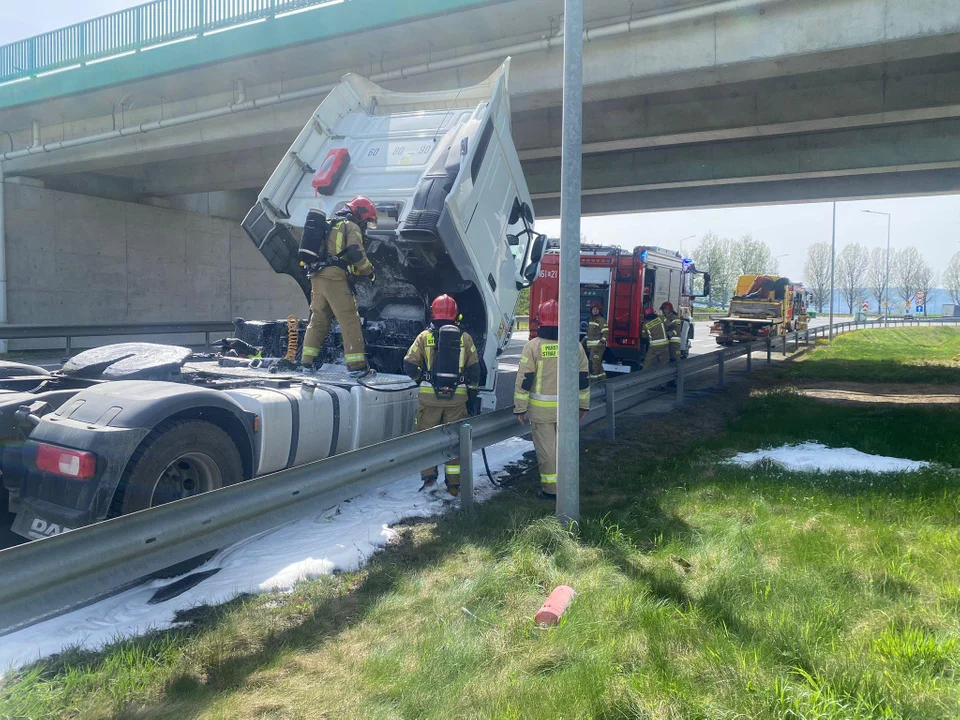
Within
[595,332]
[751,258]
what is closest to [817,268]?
[751,258]

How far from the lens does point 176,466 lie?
13.5 feet

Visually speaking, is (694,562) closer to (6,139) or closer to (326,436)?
(326,436)

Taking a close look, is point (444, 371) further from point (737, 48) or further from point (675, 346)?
point (675, 346)

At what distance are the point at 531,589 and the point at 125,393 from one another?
2.54m

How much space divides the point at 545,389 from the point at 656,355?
8.31 metres

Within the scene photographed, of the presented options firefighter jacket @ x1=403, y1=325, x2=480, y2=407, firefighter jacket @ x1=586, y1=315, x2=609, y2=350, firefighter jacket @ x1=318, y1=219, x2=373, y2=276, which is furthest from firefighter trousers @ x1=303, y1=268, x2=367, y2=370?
firefighter jacket @ x1=586, y1=315, x2=609, y2=350

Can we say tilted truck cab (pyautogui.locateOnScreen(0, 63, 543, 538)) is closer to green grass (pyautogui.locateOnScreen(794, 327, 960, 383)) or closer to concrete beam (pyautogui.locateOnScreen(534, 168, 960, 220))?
green grass (pyautogui.locateOnScreen(794, 327, 960, 383))

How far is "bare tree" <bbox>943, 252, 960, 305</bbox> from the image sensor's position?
246 feet

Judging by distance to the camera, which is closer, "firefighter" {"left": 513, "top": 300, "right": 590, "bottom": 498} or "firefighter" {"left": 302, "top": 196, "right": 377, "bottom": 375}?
"firefighter" {"left": 513, "top": 300, "right": 590, "bottom": 498}

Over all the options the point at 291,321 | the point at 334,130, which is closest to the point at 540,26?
the point at 334,130

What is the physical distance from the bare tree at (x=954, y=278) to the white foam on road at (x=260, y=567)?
8626cm

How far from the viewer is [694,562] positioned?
4039 millimetres

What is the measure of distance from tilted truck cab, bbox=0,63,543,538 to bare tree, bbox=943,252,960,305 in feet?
277

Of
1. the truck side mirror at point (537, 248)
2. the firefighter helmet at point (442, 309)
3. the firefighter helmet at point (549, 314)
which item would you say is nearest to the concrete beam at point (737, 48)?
the truck side mirror at point (537, 248)
